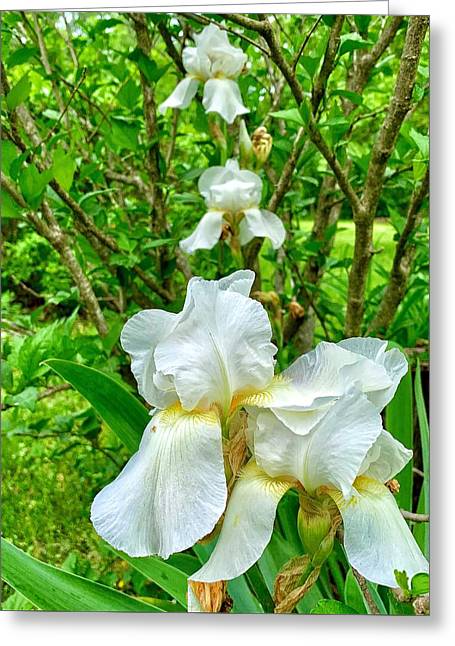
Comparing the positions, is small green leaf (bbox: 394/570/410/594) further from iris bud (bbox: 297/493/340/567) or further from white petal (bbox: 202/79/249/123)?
white petal (bbox: 202/79/249/123)

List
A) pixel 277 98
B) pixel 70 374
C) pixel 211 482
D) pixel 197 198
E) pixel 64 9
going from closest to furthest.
Result: pixel 211 482, pixel 70 374, pixel 64 9, pixel 197 198, pixel 277 98

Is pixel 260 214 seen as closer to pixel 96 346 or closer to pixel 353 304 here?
pixel 353 304

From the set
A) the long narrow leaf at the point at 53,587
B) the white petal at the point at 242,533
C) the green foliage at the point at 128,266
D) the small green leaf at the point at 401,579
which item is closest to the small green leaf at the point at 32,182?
the green foliage at the point at 128,266

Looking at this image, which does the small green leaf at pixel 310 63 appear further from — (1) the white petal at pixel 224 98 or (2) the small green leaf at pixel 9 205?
(2) the small green leaf at pixel 9 205

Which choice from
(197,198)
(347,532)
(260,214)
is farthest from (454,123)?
(347,532)

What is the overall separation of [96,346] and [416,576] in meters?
0.80

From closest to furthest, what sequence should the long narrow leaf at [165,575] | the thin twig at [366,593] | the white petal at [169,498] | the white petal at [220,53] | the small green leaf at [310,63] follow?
the white petal at [169,498], the thin twig at [366,593], the long narrow leaf at [165,575], the small green leaf at [310,63], the white petal at [220,53]

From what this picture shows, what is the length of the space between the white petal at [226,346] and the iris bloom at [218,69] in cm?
70

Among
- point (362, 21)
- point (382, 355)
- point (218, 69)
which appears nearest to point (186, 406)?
point (382, 355)

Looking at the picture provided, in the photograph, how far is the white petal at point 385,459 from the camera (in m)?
0.68

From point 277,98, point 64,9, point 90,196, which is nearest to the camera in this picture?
point 64,9

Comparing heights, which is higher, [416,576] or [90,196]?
[90,196]

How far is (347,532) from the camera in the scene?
66cm

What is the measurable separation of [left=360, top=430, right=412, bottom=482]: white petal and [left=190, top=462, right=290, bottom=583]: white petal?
0.29 feet
